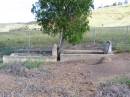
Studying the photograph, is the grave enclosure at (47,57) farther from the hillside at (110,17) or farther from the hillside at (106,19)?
the hillside at (106,19)

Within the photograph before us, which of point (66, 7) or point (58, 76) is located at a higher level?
point (66, 7)

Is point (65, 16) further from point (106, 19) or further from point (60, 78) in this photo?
point (106, 19)

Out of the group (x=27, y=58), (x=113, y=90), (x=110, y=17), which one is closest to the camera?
(x=113, y=90)

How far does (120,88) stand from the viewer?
40.1ft

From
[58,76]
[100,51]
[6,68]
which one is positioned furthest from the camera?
[100,51]

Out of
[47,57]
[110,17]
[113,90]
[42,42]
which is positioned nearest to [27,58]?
[47,57]

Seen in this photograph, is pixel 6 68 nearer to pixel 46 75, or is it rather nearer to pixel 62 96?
pixel 46 75

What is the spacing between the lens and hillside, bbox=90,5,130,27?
54.6 metres

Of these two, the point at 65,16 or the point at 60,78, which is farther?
the point at 65,16

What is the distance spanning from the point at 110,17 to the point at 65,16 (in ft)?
135

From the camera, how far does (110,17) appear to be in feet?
198

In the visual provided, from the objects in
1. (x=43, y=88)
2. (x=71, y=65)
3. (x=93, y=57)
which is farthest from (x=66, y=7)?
(x=43, y=88)

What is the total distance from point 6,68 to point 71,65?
245cm

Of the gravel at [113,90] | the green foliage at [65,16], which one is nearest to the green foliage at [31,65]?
the green foliage at [65,16]
